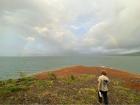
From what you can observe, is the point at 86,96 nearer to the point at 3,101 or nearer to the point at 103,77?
the point at 103,77

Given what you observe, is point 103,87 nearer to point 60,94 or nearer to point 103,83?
point 103,83

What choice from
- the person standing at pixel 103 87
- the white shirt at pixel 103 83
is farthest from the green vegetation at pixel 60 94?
the white shirt at pixel 103 83

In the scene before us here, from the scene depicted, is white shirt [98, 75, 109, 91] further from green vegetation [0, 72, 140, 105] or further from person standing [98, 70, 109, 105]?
green vegetation [0, 72, 140, 105]

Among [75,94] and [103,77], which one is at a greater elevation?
[103,77]

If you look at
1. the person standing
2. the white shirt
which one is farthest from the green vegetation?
the white shirt

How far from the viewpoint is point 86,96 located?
22.4 meters

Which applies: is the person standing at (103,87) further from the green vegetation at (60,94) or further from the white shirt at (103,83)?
the green vegetation at (60,94)

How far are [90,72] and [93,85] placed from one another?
11722mm

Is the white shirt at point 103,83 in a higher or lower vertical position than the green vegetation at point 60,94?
higher

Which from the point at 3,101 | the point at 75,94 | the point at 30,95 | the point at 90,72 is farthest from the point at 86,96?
the point at 90,72

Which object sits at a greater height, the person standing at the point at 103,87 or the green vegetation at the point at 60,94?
the person standing at the point at 103,87

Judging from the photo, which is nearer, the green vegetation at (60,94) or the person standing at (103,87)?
the person standing at (103,87)

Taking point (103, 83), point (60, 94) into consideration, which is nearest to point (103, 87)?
point (103, 83)

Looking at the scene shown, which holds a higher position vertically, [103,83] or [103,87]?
[103,83]
